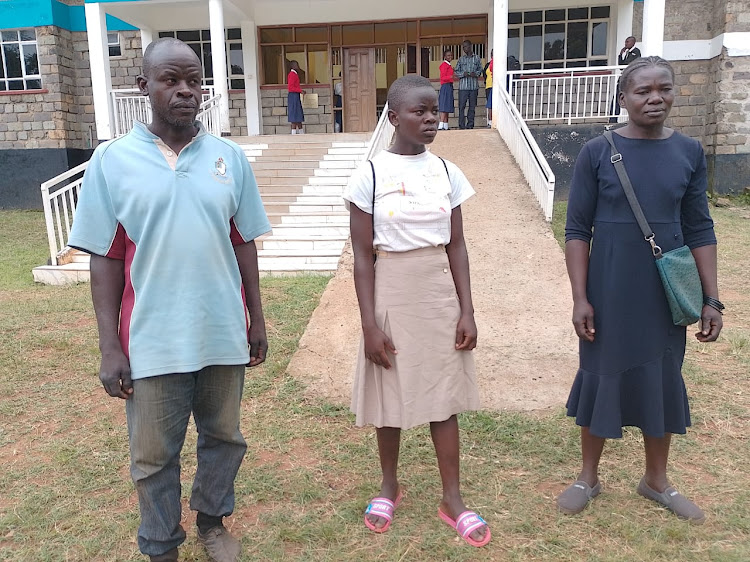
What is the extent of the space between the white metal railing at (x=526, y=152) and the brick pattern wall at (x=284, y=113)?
4815 mm

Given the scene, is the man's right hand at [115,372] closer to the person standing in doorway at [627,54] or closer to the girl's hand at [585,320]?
the girl's hand at [585,320]

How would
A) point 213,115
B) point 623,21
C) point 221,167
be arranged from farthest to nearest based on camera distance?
point 623,21 → point 213,115 → point 221,167

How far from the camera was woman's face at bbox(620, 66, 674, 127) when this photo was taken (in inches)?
85.7

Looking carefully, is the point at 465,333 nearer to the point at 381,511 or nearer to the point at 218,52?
the point at 381,511

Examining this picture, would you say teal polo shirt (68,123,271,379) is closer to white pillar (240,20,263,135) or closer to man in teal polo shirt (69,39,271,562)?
man in teal polo shirt (69,39,271,562)

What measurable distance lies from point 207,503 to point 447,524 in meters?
0.93

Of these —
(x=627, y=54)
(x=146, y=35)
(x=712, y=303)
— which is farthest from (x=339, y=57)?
(x=712, y=303)

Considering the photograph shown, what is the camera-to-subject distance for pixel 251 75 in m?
13.5

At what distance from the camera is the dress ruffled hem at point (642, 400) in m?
2.30

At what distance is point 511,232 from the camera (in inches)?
257

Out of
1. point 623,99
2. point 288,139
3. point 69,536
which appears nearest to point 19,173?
point 288,139

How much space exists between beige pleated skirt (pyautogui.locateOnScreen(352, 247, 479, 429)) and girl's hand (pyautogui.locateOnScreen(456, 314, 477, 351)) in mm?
19

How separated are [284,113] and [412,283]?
12.6 m

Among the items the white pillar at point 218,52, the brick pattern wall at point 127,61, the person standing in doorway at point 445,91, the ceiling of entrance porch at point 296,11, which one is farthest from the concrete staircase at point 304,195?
the brick pattern wall at point 127,61
